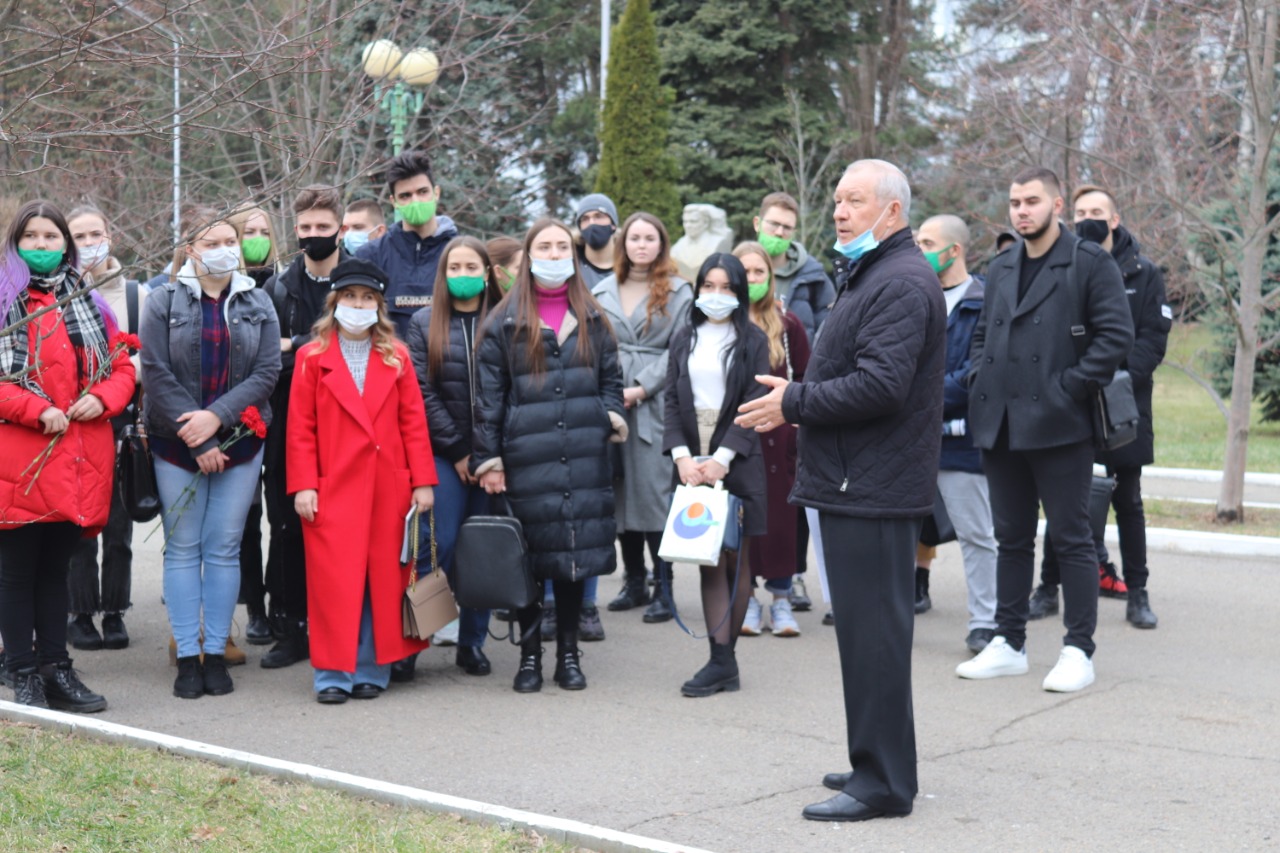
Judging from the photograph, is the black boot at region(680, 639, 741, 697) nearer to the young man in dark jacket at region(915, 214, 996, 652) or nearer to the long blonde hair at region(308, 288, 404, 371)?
the young man in dark jacket at region(915, 214, 996, 652)

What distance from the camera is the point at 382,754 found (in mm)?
5941

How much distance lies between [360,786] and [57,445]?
2.27 metres

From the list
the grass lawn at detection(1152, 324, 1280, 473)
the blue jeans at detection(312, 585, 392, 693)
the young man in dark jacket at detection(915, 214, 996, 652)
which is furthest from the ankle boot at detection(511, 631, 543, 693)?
the grass lawn at detection(1152, 324, 1280, 473)

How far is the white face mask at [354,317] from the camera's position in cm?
692

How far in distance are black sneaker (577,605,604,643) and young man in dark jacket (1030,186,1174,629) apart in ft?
9.72

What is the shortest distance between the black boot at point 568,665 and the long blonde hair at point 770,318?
1898 mm

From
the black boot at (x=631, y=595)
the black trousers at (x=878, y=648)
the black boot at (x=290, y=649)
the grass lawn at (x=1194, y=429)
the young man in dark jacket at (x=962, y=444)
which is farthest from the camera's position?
the grass lawn at (x=1194, y=429)

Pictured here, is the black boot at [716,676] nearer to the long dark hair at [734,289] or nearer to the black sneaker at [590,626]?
the black sneaker at [590,626]

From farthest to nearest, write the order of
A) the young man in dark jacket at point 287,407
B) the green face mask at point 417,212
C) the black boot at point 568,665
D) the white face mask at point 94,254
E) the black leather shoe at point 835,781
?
1. the green face mask at point 417,212
2. the young man in dark jacket at point 287,407
3. the black boot at point 568,665
4. the white face mask at point 94,254
5. the black leather shoe at point 835,781

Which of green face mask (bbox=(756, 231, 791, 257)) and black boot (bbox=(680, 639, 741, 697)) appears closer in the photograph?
black boot (bbox=(680, 639, 741, 697))

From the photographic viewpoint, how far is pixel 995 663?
7262mm

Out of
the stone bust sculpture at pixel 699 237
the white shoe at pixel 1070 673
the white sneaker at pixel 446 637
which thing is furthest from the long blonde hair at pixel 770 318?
the stone bust sculpture at pixel 699 237

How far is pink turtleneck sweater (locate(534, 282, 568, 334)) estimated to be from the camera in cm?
718

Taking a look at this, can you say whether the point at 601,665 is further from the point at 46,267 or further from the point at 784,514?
the point at 46,267
